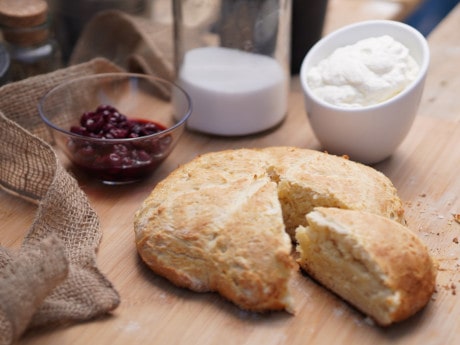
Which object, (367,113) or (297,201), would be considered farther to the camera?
(367,113)

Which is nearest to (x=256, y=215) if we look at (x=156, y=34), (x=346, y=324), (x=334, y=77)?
(x=346, y=324)

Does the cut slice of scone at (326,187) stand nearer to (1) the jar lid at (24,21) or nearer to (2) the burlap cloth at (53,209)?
(2) the burlap cloth at (53,209)

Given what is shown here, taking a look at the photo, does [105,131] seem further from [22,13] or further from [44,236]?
[22,13]

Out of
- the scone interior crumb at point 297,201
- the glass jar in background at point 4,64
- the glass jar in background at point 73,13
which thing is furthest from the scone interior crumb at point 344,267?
the glass jar in background at point 73,13

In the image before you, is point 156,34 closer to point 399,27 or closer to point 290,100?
point 290,100

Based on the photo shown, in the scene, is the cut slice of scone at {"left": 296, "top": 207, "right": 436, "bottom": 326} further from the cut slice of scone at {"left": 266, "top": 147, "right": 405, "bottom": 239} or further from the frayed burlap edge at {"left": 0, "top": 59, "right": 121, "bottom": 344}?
the frayed burlap edge at {"left": 0, "top": 59, "right": 121, "bottom": 344}

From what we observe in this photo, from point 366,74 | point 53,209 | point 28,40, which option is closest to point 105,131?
point 53,209

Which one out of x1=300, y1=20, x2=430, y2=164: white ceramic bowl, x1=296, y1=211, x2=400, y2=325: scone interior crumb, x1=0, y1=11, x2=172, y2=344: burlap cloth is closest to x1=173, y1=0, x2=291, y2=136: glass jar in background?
x1=300, y1=20, x2=430, y2=164: white ceramic bowl
